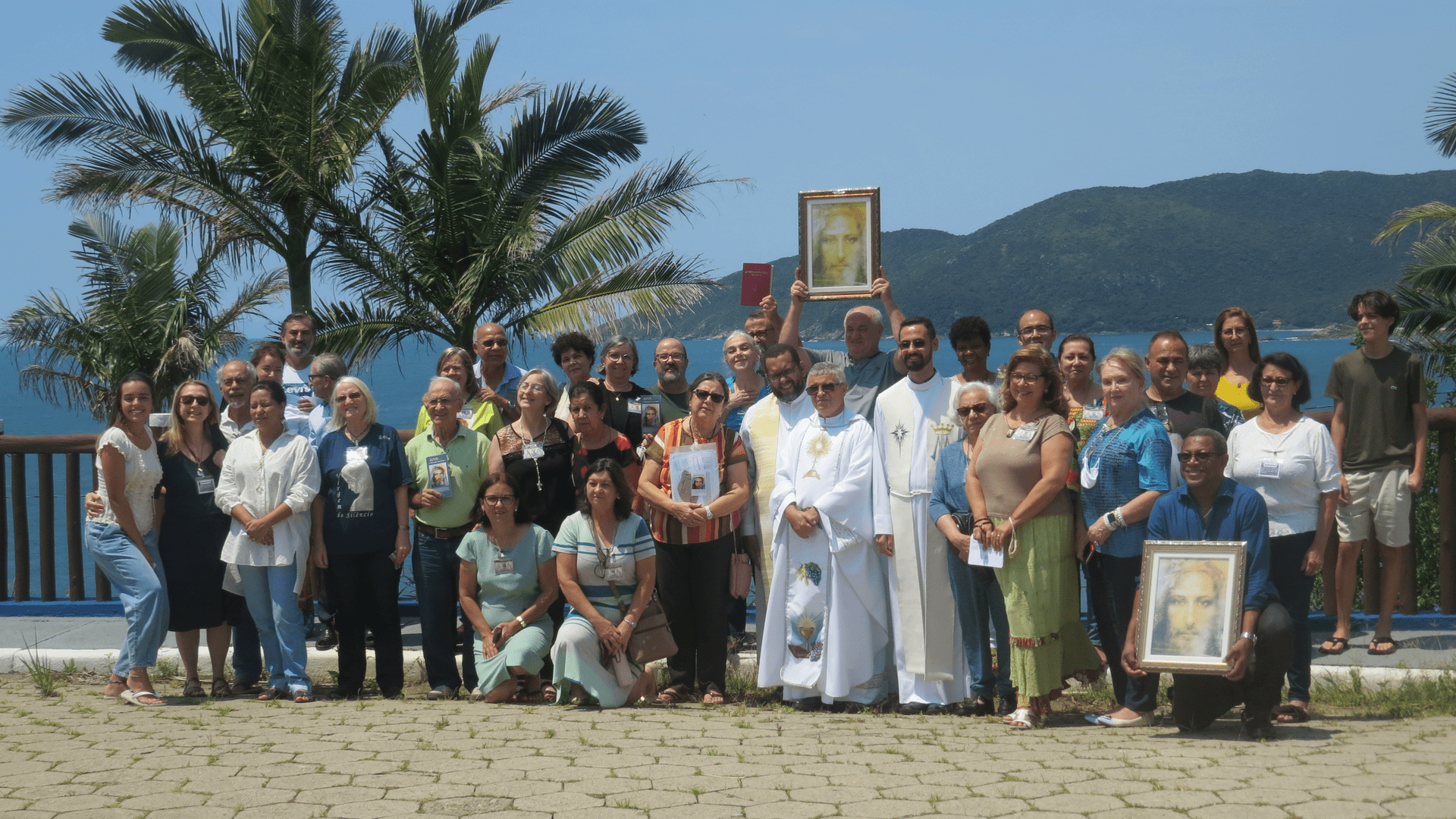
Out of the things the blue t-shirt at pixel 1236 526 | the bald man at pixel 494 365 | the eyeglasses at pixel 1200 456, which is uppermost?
the bald man at pixel 494 365

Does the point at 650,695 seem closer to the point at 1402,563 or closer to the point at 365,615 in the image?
the point at 365,615

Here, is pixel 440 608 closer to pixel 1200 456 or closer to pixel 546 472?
pixel 546 472

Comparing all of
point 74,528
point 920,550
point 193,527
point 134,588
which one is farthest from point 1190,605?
point 74,528

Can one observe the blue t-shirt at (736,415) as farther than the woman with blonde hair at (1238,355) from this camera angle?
Yes

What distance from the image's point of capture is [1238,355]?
24.1ft

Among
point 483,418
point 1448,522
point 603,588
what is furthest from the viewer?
point 1448,522

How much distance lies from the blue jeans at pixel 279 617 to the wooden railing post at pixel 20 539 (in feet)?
11.7

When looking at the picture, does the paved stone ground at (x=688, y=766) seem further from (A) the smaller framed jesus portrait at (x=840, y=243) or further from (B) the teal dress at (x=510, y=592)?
(A) the smaller framed jesus portrait at (x=840, y=243)

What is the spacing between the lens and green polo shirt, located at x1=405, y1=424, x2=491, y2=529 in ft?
24.4

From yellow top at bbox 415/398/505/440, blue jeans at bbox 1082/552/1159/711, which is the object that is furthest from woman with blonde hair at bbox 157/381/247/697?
blue jeans at bbox 1082/552/1159/711

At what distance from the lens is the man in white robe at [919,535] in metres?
6.95

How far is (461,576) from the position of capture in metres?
7.29

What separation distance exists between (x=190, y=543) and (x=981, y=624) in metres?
4.42

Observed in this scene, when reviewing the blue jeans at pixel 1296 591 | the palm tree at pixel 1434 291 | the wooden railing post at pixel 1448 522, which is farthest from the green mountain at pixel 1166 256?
the blue jeans at pixel 1296 591
